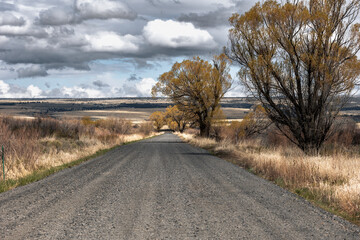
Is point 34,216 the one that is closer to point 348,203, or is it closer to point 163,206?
point 163,206

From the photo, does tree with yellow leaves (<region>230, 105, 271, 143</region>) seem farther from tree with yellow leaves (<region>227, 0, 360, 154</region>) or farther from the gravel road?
the gravel road

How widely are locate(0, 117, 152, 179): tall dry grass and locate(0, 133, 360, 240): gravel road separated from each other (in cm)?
228

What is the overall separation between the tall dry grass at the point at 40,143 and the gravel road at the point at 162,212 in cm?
228

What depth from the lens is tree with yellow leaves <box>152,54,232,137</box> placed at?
31.4 metres

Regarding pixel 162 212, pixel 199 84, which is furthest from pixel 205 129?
pixel 162 212

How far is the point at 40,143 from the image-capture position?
18.9 metres

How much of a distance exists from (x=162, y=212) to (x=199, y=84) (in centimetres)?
2607

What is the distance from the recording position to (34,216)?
5.71 metres

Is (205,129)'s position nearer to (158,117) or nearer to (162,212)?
(162,212)

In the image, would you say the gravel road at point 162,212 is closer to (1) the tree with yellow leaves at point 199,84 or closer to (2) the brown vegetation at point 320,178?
(2) the brown vegetation at point 320,178

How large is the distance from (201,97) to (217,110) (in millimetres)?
2163

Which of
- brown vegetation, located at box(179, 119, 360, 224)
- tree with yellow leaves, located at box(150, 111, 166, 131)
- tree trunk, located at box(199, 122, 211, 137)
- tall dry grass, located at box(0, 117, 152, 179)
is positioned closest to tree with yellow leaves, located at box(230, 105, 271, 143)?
tree trunk, located at box(199, 122, 211, 137)

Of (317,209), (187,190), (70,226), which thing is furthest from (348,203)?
(70,226)

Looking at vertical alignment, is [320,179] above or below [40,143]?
above
